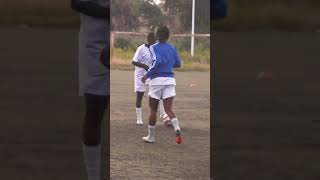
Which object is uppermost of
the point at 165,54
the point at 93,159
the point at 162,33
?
the point at 162,33

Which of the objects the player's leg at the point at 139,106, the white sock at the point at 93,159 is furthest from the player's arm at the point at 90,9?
the player's leg at the point at 139,106

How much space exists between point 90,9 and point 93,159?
74 cm

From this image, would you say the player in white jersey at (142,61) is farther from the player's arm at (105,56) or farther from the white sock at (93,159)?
the player's arm at (105,56)

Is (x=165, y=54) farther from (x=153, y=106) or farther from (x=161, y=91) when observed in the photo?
(x=153, y=106)

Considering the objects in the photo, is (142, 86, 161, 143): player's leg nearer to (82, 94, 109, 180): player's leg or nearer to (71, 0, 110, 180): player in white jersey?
(82, 94, 109, 180): player's leg

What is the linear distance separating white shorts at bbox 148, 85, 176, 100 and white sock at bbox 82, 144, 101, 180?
107 inches

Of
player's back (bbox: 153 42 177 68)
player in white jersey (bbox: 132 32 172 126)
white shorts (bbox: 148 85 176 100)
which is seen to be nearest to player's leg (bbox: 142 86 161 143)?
white shorts (bbox: 148 85 176 100)

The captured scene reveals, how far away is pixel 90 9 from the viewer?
295 centimetres
